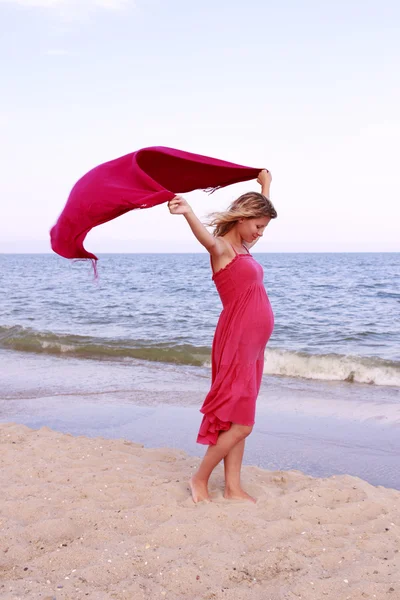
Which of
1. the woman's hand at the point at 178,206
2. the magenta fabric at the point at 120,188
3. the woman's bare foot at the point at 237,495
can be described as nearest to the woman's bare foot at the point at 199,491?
the woman's bare foot at the point at 237,495

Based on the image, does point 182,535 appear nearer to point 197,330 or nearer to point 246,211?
point 246,211

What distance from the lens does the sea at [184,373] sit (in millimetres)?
6867

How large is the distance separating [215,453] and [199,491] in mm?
299

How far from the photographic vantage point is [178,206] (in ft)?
12.5

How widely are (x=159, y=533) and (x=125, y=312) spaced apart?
1666 cm

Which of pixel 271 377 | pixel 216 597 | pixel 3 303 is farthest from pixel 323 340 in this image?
pixel 3 303

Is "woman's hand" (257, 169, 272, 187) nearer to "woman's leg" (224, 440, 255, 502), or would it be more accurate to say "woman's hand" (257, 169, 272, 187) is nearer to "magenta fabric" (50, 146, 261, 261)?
"magenta fabric" (50, 146, 261, 261)

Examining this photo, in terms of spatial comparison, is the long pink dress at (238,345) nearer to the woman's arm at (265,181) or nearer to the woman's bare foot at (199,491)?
the woman's bare foot at (199,491)

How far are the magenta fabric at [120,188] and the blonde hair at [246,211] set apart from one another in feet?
1.15

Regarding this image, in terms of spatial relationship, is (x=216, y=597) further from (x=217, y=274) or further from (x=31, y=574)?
(x=217, y=274)

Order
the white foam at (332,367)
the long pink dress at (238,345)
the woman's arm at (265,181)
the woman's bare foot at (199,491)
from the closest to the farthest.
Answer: the long pink dress at (238,345)
the woman's bare foot at (199,491)
the woman's arm at (265,181)
the white foam at (332,367)

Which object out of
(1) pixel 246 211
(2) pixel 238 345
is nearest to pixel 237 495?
(2) pixel 238 345

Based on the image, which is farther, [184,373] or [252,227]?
[184,373]

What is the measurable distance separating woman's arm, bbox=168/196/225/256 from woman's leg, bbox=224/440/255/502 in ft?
4.58
